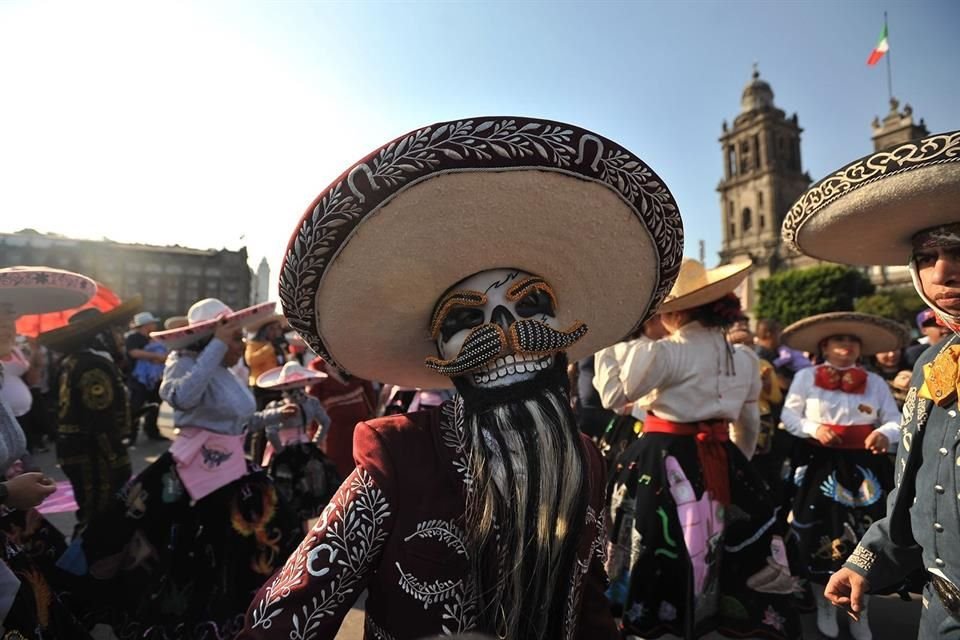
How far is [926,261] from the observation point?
1.73 meters

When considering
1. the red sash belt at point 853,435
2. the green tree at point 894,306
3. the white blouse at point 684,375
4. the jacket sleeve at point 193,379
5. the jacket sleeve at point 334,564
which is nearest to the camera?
the jacket sleeve at point 334,564

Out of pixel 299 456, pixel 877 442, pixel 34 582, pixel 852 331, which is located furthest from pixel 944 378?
pixel 299 456

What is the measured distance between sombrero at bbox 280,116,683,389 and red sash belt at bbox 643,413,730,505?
144 cm

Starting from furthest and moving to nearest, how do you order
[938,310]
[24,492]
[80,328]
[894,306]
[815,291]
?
[815,291]
[894,306]
[80,328]
[24,492]
[938,310]

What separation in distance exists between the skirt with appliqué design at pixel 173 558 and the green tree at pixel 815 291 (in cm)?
4561

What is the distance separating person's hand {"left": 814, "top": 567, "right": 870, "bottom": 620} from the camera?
173cm

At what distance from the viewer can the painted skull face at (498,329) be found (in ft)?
4.42

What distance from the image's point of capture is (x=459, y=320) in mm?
1473

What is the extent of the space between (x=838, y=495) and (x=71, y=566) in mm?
4820

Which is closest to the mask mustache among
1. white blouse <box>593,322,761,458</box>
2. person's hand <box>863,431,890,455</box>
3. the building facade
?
white blouse <box>593,322,761,458</box>

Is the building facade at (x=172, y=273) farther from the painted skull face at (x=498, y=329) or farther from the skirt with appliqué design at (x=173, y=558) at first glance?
the painted skull face at (x=498, y=329)

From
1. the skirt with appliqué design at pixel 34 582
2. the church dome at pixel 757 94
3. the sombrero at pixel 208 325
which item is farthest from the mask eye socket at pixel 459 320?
the church dome at pixel 757 94

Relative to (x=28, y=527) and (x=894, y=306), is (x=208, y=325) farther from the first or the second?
(x=894, y=306)

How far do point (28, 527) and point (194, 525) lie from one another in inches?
31.4
